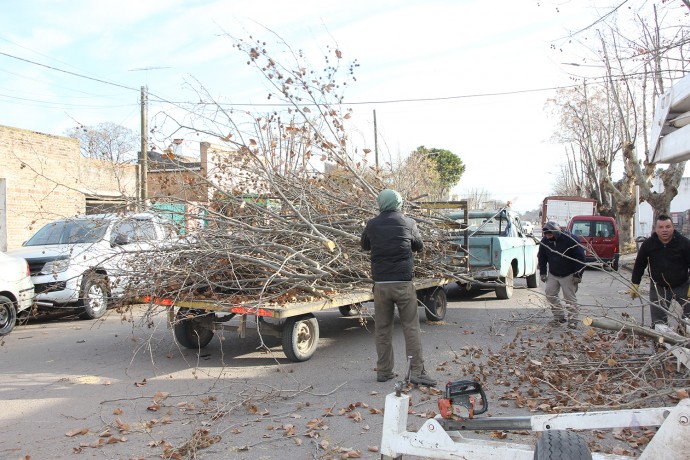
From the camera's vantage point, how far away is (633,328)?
5273mm

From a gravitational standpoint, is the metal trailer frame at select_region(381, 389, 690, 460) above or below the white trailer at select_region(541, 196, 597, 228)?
below

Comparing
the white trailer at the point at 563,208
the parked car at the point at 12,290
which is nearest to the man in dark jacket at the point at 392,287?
the parked car at the point at 12,290

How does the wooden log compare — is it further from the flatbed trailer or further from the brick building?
the brick building

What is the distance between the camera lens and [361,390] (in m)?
6.38

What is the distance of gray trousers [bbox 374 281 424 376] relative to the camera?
651 cm

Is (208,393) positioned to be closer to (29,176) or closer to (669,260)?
(669,260)

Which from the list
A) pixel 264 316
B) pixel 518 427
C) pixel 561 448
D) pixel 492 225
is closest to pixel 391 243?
pixel 264 316

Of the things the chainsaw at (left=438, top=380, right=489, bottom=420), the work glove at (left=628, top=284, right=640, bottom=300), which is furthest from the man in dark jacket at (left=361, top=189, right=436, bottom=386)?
the chainsaw at (left=438, top=380, right=489, bottom=420)

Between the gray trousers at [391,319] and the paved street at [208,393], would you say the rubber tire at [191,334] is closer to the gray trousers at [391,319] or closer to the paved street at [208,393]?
the paved street at [208,393]

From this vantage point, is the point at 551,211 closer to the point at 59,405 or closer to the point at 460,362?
the point at 460,362

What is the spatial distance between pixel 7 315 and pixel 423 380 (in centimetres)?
759

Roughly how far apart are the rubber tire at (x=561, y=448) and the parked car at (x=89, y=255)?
21.2 feet

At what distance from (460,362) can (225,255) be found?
3306mm

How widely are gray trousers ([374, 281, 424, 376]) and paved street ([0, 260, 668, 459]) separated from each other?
0.95 ft
